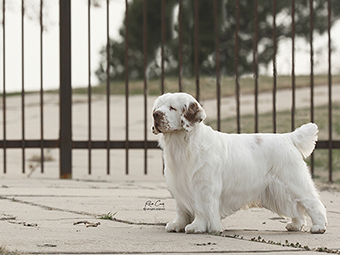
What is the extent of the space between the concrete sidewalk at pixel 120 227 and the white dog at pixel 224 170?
0.15 meters

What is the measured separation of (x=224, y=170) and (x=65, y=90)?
3.09 metres

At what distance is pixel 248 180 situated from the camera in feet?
11.3

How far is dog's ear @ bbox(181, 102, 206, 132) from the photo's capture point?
126 inches

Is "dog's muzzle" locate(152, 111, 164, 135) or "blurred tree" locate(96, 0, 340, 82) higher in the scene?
"blurred tree" locate(96, 0, 340, 82)

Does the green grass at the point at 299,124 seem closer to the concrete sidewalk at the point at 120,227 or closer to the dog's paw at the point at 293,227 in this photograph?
the concrete sidewalk at the point at 120,227

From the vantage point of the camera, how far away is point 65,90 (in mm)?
5996

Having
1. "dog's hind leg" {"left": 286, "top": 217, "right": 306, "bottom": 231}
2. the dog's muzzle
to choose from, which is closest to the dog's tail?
"dog's hind leg" {"left": 286, "top": 217, "right": 306, "bottom": 231}

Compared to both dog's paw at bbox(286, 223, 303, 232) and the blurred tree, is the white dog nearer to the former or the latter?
dog's paw at bbox(286, 223, 303, 232)

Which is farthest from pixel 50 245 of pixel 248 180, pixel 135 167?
pixel 135 167

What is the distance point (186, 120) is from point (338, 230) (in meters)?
1.22

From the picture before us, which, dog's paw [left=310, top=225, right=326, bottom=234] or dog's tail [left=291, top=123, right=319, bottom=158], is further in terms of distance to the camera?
dog's tail [left=291, top=123, right=319, bottom=158]
